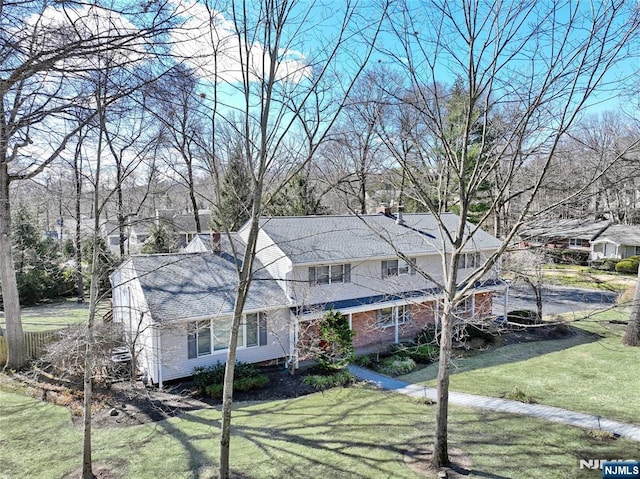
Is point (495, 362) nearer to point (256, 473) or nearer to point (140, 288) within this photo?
point (256, 473)

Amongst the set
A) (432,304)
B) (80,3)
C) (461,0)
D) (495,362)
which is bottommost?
(495,362)

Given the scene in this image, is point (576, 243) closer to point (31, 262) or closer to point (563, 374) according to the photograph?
point (563, 374)

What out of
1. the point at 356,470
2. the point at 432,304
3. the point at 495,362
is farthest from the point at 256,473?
the point at 432,304

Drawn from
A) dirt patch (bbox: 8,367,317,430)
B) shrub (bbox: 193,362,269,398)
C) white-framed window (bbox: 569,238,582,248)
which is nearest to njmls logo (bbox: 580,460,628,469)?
dirt patch (bbox: 8,367,317,430)

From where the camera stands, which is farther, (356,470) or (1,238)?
(1,238)

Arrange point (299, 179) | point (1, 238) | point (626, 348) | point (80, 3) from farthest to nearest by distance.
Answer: point (299, 179), point (626, 348), point (1, 238), point (80, 3)

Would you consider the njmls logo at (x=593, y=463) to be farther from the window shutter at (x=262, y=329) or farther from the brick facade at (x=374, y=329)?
the window shutter at (x=262, y=329)

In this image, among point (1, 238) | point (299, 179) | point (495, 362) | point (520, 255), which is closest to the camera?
point (1, 238)
